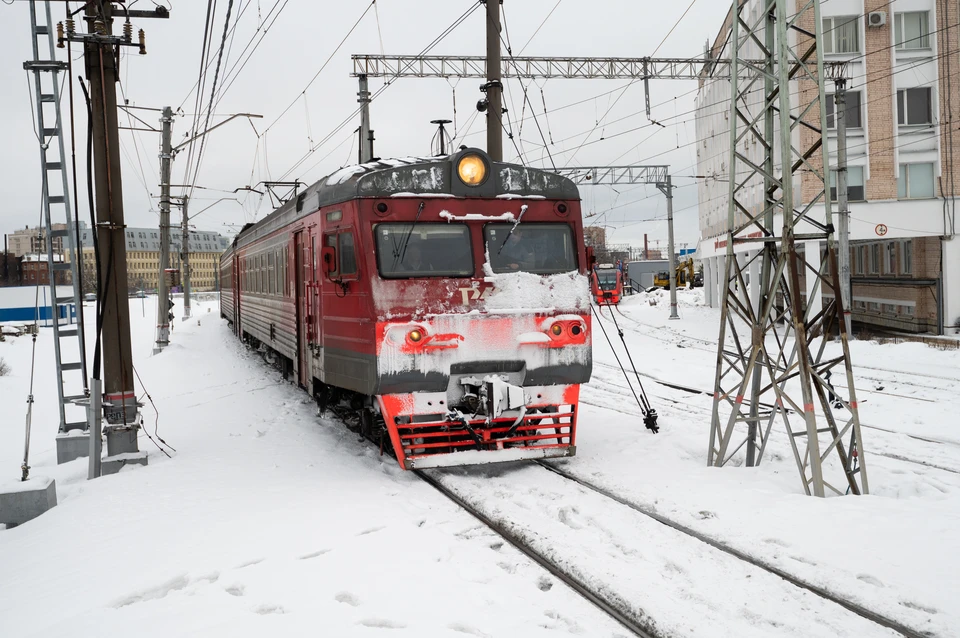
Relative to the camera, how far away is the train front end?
25.8ft

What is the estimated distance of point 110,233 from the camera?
8.62 m

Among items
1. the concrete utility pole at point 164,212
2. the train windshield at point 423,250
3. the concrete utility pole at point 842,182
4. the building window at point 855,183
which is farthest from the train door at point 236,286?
the building window at point 855,183

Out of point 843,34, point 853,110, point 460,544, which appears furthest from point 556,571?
point 843,34

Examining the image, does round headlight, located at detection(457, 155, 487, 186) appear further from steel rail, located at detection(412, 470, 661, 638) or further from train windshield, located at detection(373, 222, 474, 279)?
steel rail, located at detection(412, 470, 661, 638)

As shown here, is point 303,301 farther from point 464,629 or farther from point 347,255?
point 464,629

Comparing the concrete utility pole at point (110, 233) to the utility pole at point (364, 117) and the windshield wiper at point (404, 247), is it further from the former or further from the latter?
the utility pole at point (364, 117)

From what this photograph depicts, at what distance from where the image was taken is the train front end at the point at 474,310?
7.88 meters

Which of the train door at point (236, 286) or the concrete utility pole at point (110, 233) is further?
the train door at point (236, 286)

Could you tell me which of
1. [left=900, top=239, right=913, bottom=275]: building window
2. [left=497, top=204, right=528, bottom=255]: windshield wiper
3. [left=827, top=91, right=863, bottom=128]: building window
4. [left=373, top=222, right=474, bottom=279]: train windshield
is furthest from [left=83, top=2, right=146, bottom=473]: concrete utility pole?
A: [left=900, top=239, right=913, bottom=275]: building window

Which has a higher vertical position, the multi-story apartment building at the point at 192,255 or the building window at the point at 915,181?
the multi-story apartment building at the point at 192,255

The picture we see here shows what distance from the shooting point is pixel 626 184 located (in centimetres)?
3622

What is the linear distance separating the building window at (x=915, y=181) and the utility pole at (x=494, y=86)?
20748 mm

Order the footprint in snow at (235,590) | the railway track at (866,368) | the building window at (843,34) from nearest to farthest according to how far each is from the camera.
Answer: the footprint in snow at (235,590) < the railway track at (866,368) < the building window at (843,34)

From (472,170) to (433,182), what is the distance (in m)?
0.44
